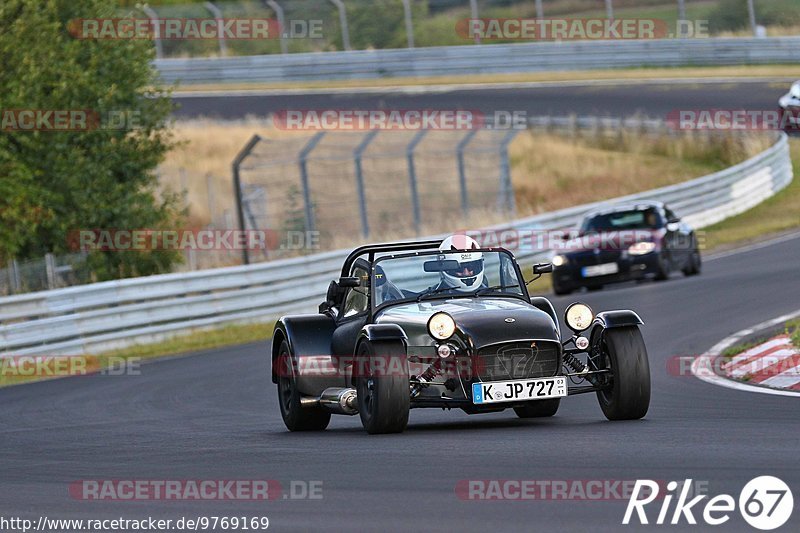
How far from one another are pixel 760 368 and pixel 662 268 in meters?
10.4

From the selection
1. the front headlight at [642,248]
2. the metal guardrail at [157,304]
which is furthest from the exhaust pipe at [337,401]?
the front headlight at [642,248]

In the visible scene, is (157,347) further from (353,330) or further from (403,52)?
(403,52)

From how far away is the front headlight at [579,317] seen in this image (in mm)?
11000

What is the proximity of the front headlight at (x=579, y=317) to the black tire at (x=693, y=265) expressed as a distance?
547 inches

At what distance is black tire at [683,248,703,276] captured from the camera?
966 inches

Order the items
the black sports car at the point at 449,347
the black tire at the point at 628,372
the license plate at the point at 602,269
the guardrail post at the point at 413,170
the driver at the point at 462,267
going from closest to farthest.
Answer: the black sports car at the point at 449,347, the black tire at the point at 628,372, the driver at the point at 462,267, the license plate at the point at 602,269, the guardrail post at the point at 413,170

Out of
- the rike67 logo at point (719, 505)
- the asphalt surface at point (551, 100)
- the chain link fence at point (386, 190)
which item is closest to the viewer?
the rike67 logo at point (719, 505)

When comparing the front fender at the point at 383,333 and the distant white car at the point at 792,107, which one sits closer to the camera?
the front fender at the point at 383,333

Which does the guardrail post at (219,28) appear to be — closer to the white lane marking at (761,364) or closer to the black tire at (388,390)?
the white lane marking at (761,364)

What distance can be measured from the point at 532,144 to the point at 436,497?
33457 millimetres

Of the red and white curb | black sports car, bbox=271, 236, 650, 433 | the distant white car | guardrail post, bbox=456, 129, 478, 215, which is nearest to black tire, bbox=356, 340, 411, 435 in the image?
black sports car, bbox=271, 236, 650, 433

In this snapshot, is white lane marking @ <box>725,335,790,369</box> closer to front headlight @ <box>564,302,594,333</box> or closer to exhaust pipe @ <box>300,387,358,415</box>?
front headlight @ <box>564,302,594,333</box>

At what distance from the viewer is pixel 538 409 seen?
11.8 meters

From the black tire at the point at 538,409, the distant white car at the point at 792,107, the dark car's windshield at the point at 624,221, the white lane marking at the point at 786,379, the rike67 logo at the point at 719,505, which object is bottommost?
the white lane marking at the point at 786,379
